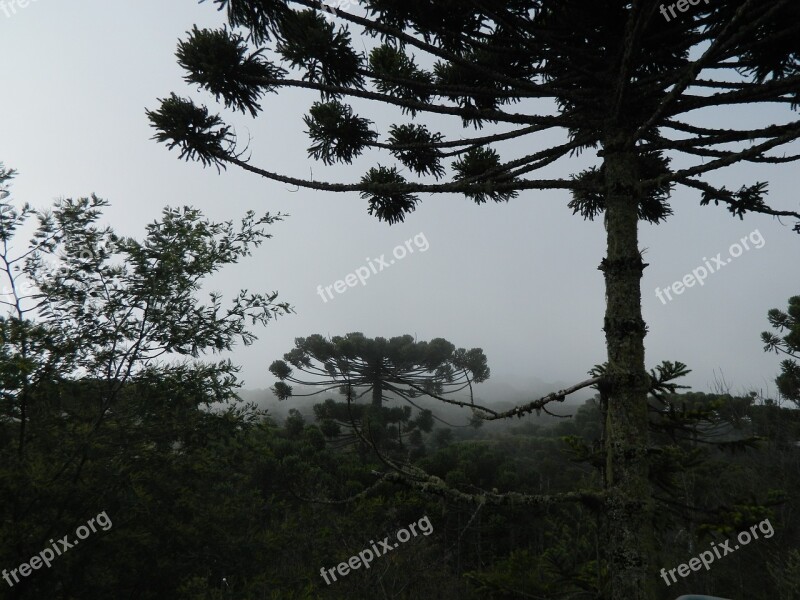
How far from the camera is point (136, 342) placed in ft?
19.8

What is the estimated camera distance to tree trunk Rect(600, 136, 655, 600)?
261 centimetres

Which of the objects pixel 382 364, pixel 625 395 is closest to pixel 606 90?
pixel 625 395

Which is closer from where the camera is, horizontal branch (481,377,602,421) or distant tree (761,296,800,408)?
horizontal branch (481,377,602,421)

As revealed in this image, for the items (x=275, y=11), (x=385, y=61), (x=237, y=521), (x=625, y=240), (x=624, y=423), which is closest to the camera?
(x=624, y=423)

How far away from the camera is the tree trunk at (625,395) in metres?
2.61

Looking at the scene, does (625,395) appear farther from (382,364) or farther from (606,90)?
(382,364)

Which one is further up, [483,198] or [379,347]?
[379,347]

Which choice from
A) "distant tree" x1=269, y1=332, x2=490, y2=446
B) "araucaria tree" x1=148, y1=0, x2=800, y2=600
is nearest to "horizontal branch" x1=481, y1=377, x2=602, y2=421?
"araucaria tree" x1=148, y1=0, x2=800, y2=600

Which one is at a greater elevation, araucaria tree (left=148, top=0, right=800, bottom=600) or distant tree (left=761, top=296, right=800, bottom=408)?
araucaria tree (left=148, top=0, right=800, bottom=600)

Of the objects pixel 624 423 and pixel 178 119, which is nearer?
pixel 624 423

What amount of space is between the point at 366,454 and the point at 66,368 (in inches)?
587

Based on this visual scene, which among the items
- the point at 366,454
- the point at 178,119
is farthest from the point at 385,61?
the point at 366,454

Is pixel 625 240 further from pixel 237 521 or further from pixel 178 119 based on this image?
pixel 237 521

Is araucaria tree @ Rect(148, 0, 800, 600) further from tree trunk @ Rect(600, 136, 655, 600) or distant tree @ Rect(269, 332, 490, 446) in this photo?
distant tree @ Rect(269, 332, 490, 446)
